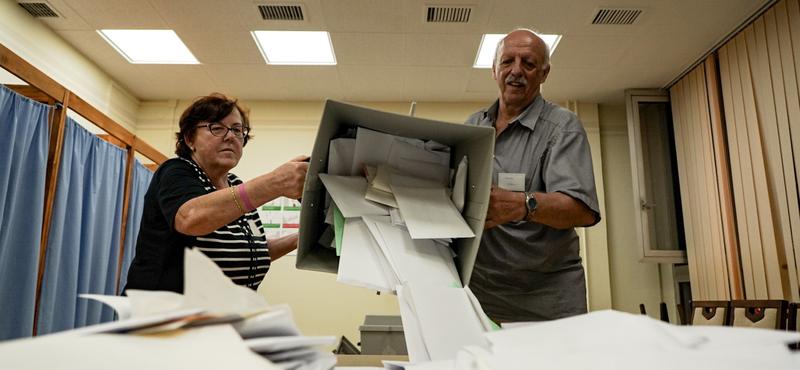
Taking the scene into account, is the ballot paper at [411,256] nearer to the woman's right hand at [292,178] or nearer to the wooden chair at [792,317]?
the woman's right hand at [292,178]

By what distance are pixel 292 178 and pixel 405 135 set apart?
0.66 feet

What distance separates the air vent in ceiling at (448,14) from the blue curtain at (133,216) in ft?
7.15

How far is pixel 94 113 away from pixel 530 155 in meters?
2.39

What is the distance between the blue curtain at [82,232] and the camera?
7.59 ft

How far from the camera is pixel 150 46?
3656 mm

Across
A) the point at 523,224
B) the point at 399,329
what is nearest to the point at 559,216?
the point at 523,224

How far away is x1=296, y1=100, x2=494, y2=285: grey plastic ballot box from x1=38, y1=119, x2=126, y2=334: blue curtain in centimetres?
213

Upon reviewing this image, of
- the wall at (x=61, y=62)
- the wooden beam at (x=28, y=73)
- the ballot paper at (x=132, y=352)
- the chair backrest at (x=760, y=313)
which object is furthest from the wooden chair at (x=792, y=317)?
the wall at (x=61, y=62)

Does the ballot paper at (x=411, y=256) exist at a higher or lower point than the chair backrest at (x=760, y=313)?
higher

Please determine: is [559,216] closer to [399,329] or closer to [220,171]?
[220,171]

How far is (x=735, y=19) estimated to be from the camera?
10.4 feet

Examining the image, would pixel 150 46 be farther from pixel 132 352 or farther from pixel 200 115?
pixel 132 352

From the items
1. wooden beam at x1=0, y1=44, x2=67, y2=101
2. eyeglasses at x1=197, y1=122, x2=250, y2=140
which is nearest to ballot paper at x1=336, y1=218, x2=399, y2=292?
eyeglasses at x1=197, y1=122, x2=250, y2=140

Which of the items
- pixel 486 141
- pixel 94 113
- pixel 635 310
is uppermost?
pixel 94 113
